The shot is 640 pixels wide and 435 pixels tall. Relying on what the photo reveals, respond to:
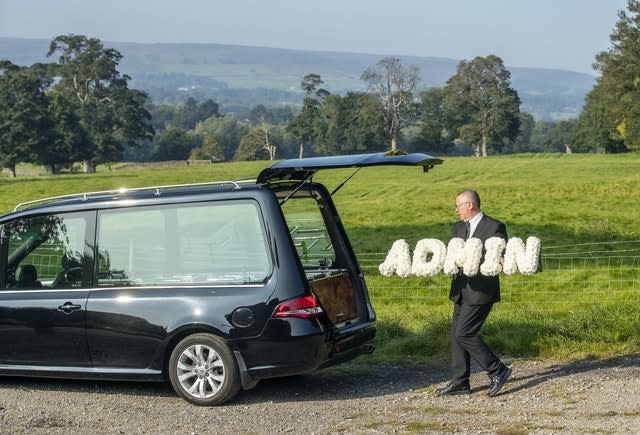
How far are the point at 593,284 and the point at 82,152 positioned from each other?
9506 cm

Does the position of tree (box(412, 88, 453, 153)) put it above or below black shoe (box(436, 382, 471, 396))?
above

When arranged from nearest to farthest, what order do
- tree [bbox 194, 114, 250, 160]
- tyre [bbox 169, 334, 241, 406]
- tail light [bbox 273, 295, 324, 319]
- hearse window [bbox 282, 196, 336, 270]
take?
tail light [bbox 273, 295, 324, 319]
tyre [bbox 169, 334, 241, 406]
hearse window [bbox 282, 196, 336, 270]
tree [bbox 194, 114, 250, 160]

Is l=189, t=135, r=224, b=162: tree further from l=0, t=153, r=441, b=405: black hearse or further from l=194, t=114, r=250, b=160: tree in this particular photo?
l=0, t=153, r=441, b=405: black hearse

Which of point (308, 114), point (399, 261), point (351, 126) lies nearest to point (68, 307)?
point (399, 261)

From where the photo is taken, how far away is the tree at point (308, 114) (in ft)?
434

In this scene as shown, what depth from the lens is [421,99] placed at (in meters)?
128

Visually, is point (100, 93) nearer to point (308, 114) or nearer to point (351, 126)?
point (308, 114)

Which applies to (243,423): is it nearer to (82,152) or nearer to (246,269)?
(246,269)

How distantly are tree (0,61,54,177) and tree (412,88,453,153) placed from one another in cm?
4632

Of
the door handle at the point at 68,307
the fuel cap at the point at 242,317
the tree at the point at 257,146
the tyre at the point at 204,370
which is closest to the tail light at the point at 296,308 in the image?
the fuel cap at the point at 242,317

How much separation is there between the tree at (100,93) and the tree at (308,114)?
1955 centimetres

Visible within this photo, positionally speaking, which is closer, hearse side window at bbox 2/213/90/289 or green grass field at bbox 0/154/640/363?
hearse side window at bbox 2/213/90/289

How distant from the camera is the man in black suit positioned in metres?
8.68

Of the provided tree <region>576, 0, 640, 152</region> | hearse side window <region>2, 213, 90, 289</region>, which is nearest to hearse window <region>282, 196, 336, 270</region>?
hearse side window <region>2, 213, 90, 289</region>
